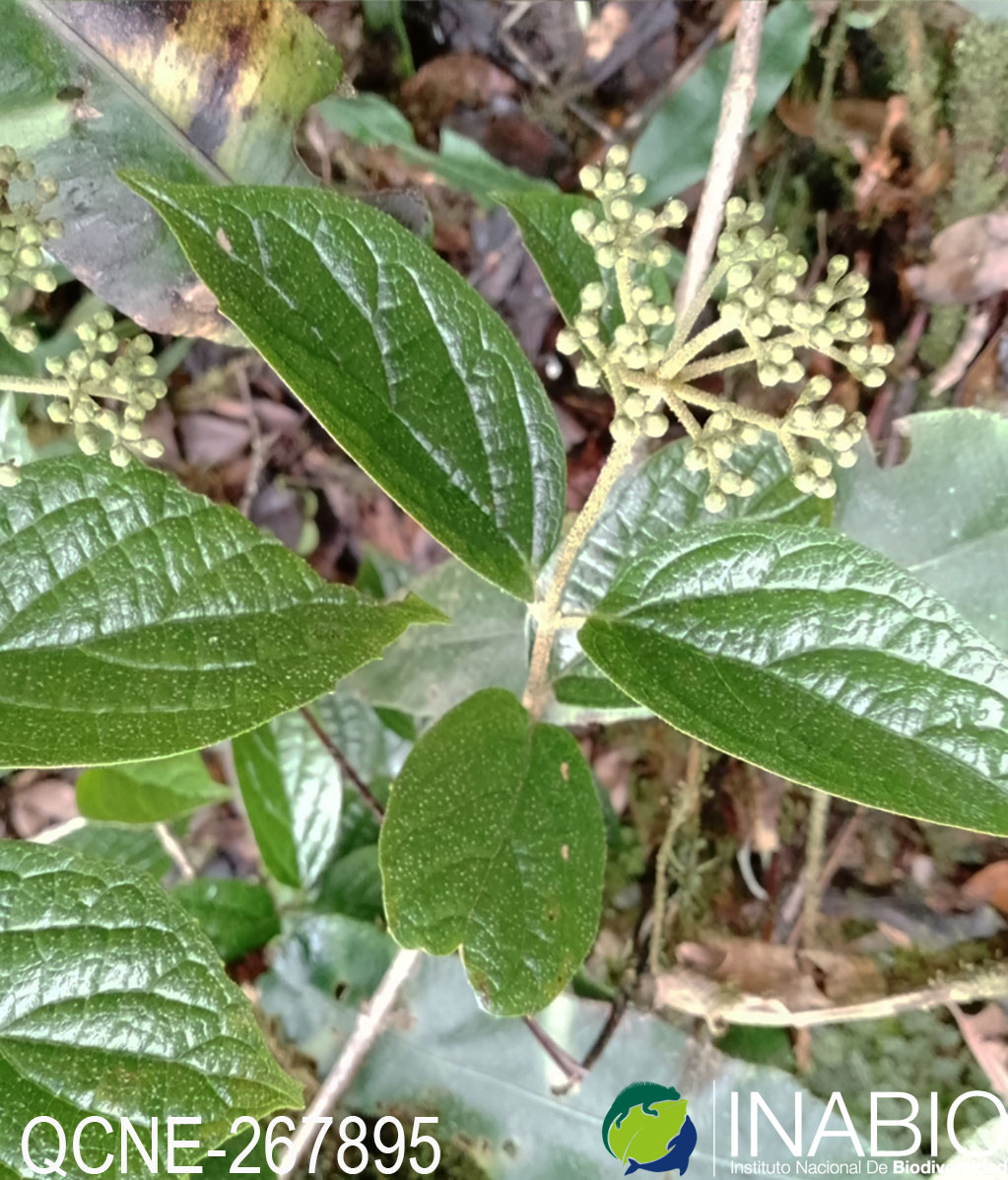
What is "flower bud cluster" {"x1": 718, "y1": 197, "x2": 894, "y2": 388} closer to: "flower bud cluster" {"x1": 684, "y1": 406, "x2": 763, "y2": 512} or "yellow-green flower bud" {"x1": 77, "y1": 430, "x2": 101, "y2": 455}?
"flower bud cluster" {"x1": 684, "y1": 406, "x2": 763, "y2": 512}

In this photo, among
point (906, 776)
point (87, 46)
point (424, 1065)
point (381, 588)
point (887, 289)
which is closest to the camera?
point (906, 776)

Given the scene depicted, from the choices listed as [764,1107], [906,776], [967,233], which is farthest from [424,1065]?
[967,233]

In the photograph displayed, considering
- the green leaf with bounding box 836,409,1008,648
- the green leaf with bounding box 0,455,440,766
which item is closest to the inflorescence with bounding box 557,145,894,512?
the green leaf with bounding box 0,455,440,766

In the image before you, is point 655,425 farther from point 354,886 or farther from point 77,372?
point 354,886

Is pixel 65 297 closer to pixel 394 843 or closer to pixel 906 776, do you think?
pixel 394 843

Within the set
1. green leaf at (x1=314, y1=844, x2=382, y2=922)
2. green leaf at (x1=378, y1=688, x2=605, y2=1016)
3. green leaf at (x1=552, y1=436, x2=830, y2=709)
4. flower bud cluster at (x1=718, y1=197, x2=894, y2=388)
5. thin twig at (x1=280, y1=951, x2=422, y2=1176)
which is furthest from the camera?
green leaf at (x1=314, y1=844, x2=382, y2=922)

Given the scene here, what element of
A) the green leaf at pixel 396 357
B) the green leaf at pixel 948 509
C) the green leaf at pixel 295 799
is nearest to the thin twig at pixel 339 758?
the green leaf at pixel 295 799
